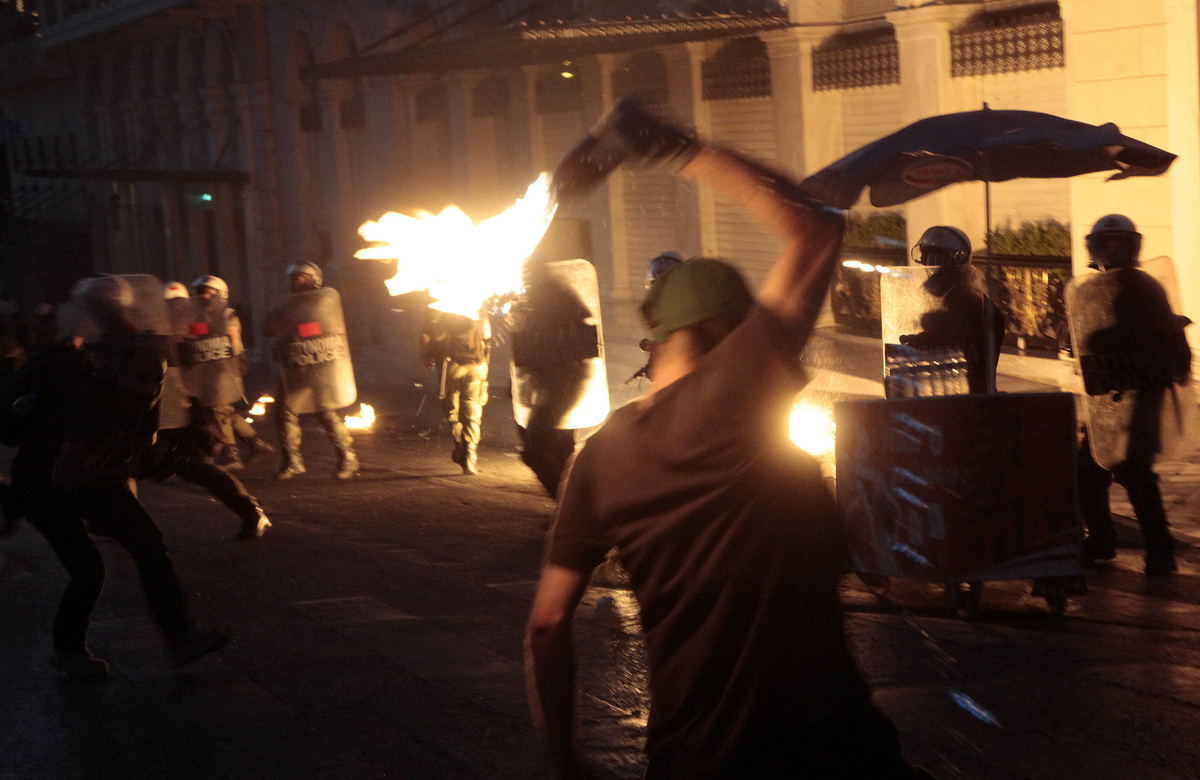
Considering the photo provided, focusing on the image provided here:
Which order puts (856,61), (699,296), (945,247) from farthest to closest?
(856,61)
(945,247)
(699,296)

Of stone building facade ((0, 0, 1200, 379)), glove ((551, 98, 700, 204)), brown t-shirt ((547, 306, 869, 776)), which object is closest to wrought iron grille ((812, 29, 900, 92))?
stone building facade ((0, 0, 1200, 379))

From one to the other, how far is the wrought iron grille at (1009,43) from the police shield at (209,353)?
703cm

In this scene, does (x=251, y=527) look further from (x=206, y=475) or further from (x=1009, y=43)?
(x=1009, y=43)

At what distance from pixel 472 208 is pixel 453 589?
45.7 ft

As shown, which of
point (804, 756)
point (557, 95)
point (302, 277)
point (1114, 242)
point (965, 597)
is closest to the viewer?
point (804, 756)

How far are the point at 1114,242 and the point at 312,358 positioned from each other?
699 cm

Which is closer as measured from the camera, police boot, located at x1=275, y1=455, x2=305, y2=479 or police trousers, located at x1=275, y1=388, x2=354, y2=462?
police trousers, located at x1=275, y1=388, x2=354, y2=462

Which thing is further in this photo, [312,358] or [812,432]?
[312,358]

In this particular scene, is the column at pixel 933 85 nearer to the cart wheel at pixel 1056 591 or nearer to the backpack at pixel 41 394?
the cart wheel at pixel 1056 591

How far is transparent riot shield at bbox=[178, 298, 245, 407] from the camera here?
12641mm

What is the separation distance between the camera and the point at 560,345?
9.31 meters

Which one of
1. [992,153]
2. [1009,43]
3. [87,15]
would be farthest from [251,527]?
[87,15]

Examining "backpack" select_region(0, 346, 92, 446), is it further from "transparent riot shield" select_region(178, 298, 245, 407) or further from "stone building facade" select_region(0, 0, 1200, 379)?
"transparent riot shield" select_region(178, 298, 245, 407)

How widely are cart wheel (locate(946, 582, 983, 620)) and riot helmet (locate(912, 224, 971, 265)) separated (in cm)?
193
